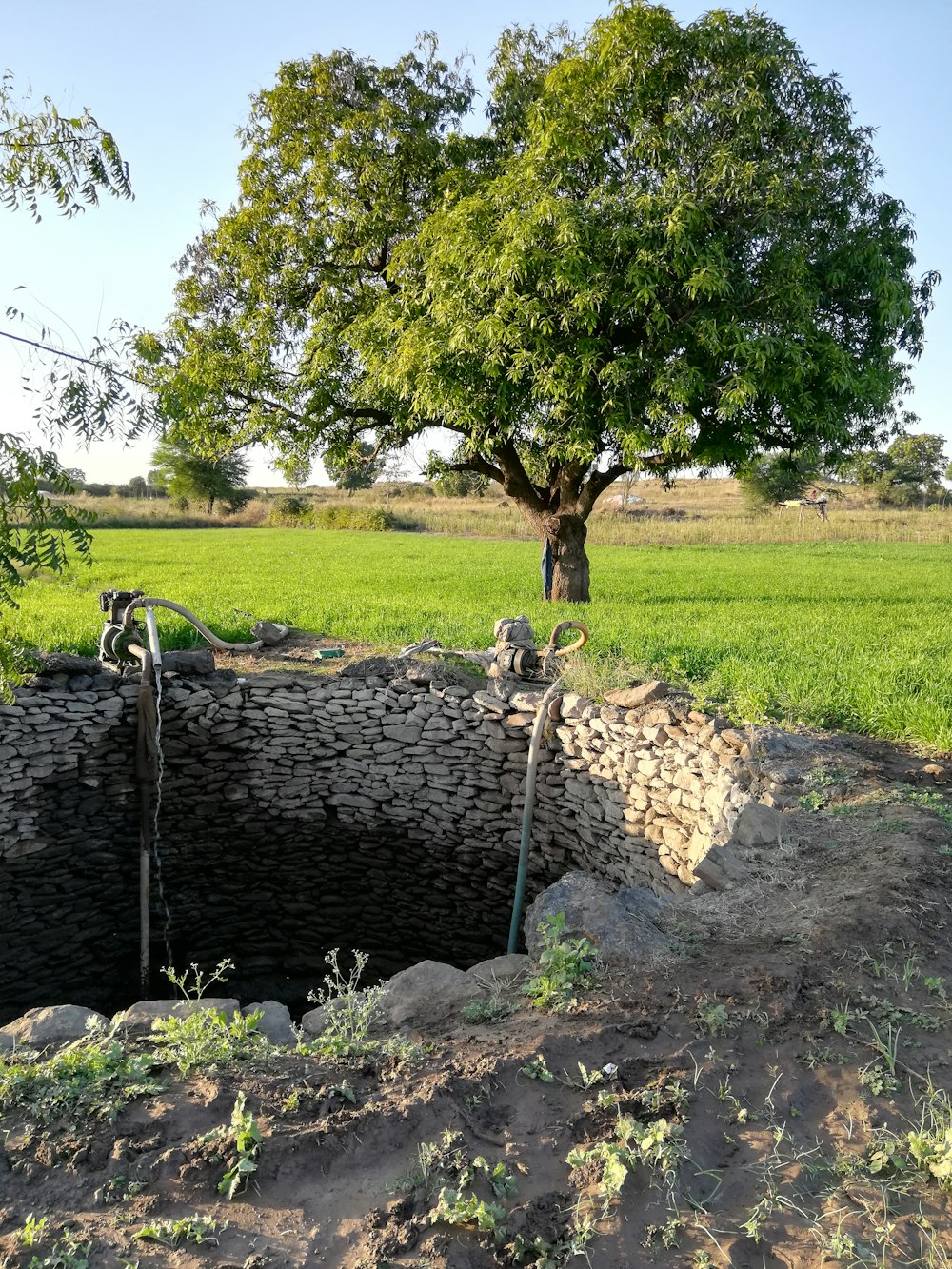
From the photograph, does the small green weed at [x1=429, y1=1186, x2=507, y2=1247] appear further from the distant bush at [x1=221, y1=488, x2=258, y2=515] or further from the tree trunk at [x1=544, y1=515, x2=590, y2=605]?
the distant bush at [x1=221, y1=488, x2=258, y2=515]

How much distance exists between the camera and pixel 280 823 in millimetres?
7684

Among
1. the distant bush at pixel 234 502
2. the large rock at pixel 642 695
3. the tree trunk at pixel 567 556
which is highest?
the distant bush at pixel 234 502

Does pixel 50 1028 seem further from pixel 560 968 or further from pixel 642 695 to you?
pixel 642 695

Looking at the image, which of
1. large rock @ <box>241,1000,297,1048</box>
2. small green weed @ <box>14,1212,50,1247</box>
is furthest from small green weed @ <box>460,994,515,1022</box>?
small green weed @ <box>14,1212,50,1247</box>

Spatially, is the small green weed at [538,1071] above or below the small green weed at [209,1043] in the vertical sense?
above

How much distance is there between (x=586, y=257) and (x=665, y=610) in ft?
13.8

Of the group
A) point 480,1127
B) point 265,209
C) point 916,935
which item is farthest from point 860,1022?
point 265,209

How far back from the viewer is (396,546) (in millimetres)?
22297

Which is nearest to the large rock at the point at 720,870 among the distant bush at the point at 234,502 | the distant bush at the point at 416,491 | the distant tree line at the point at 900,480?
the distant tree line at the point at 900,480

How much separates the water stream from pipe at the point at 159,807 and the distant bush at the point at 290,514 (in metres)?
30.4

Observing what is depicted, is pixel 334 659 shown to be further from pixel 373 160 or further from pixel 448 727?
pixel 373 160

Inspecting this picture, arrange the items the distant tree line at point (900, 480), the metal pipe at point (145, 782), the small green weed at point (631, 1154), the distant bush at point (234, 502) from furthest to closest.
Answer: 1. the distant bush at point (234, 502)
2. the distant tree line at point (900, 480)
3. the metal pipe at point (145, 782)
4. the small green weed at point (631, 1154)

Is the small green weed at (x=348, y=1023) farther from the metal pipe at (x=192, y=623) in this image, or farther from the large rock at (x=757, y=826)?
the metal pipe at (x=192, y=623)

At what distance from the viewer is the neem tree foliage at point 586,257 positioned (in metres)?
8.47
